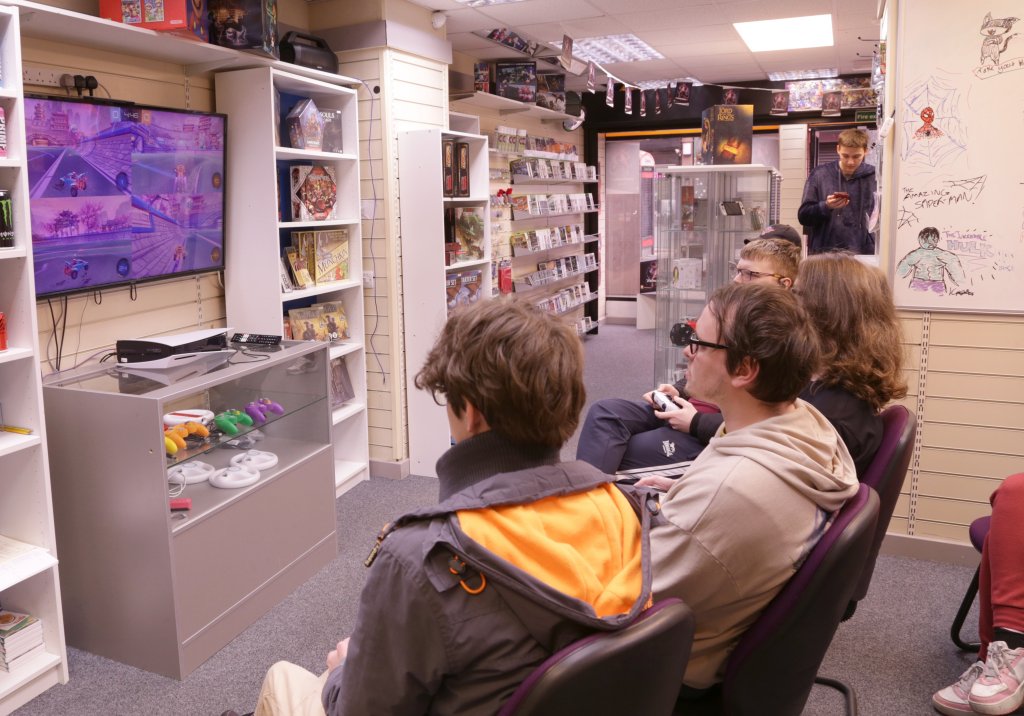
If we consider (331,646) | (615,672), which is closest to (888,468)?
(615,672)

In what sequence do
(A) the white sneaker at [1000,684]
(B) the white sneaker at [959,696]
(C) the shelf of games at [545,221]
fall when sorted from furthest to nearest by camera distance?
1. (C) the shelf of games at [545,221]
2. (B) the white sneaker at [959,696]
3. (A) the white sneaker at [1000,684]

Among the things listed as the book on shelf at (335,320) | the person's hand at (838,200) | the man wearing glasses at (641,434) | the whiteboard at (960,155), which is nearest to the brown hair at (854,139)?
the person's hand at (838,200)

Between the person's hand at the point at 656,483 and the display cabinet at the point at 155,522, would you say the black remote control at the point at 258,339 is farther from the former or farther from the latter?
the person's hand at the point at 656,483

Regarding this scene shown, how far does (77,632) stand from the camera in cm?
289

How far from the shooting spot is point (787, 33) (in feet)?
21.0

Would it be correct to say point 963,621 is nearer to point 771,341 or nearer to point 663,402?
point 663,402

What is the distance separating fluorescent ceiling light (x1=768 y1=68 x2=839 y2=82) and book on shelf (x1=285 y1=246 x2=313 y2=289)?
6139 mm

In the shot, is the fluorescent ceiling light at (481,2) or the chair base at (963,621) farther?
the fluorescent ceiling light at (481,2)

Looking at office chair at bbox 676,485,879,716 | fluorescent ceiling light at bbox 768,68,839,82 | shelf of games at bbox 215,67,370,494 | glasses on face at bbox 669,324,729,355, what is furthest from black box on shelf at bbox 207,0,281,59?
fluorescent ceiling light at bbox 768,68,839,82

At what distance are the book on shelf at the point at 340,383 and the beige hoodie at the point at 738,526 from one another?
3.20 metres

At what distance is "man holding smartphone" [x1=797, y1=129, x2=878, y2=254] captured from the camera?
4996mm

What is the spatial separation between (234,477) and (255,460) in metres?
0.14

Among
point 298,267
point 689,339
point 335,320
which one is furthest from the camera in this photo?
point 335,320

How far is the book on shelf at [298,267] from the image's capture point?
4.11m
